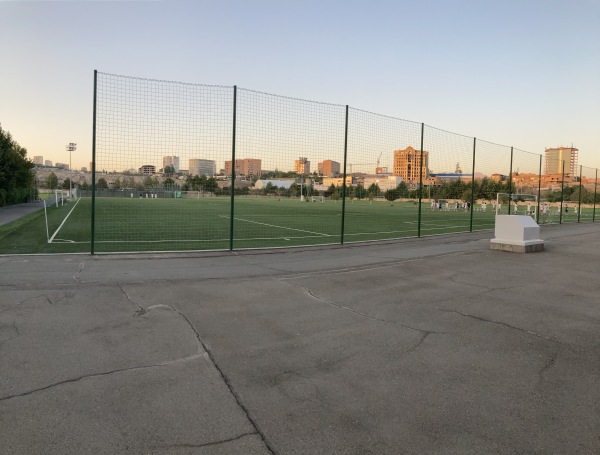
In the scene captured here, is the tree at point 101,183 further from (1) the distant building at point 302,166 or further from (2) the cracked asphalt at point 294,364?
(1) the distant building at point 302,166

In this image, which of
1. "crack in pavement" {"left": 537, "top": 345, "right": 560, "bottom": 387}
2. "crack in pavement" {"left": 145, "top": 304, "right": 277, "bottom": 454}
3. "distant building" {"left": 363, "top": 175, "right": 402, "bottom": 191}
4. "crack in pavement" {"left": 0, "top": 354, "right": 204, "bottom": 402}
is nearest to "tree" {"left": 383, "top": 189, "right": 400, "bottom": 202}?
"distant building" {"left": 363, "top": 175, "right": 402, "bottom": 191}

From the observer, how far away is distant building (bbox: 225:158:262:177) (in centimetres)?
1206

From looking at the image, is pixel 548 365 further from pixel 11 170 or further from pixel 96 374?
pixel 11 170

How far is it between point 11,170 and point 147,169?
43214mm

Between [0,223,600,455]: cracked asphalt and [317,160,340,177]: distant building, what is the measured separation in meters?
6.89

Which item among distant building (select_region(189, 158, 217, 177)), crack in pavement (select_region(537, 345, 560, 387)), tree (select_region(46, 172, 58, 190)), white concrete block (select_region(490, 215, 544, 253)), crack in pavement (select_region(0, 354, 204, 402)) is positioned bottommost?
crack in pavement (select_region(0, 354, 204, 402))

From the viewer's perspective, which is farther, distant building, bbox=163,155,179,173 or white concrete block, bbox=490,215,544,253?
white concrete block, bbox=490,215,544,253

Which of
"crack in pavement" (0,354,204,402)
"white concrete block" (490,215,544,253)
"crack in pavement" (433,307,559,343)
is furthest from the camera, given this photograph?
"white concrete block" (490,215,544,253)

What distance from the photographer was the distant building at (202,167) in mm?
11898

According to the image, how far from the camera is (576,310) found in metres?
6.40

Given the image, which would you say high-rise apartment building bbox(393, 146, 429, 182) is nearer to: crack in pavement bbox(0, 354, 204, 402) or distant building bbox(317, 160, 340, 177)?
distant building bbox(317, 160, 340, 177)

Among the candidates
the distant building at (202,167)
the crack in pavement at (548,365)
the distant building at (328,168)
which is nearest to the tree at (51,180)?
the distant building at (328,168)

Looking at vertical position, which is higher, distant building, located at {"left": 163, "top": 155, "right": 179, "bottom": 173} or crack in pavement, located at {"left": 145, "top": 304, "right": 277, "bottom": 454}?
distant building, located at {"left": 163, "top": 155, "right": 179, "bottom": 173}

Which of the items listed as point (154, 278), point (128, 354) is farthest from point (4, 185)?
point (128, 354)
